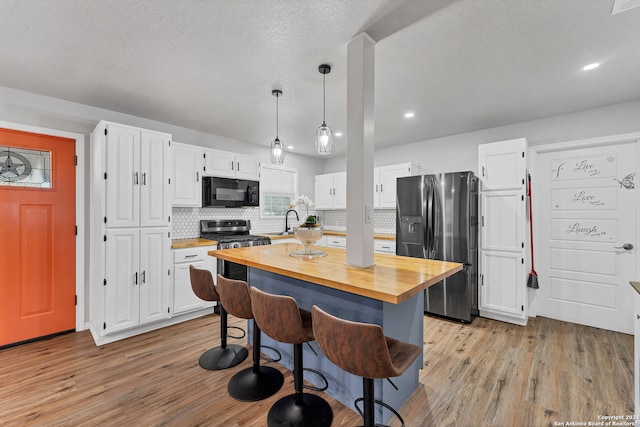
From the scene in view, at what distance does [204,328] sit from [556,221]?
4.38 m

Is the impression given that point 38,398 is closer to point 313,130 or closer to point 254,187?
point 254,187

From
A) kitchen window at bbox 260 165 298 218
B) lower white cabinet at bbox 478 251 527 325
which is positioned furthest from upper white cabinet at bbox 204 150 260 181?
lower white cabinet at bbox 478 251 527 325

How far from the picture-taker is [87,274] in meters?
3.16

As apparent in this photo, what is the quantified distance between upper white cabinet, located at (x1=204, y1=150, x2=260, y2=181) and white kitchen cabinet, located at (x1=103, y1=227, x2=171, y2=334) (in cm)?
115

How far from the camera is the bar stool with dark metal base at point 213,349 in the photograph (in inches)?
90.3

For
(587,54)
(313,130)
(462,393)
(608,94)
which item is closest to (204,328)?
(462,393)

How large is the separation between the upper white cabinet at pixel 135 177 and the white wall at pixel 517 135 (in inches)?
139

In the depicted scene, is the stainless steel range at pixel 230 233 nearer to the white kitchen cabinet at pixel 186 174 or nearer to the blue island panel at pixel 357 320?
the white kitchen cabinet at pixel 186 174

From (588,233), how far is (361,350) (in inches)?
142

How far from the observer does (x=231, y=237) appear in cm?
401

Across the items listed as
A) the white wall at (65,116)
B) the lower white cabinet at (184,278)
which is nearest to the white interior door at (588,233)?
the lower white cabinet at (184,278)

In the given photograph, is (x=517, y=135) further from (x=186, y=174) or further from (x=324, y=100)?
(x=186, y=174)

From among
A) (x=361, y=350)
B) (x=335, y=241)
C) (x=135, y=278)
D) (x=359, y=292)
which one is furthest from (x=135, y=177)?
(x=335, y=241)

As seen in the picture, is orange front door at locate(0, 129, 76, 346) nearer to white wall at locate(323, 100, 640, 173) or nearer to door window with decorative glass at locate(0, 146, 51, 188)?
door window with decorative glass at locate(0, 146, 51, 188)
